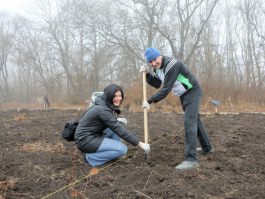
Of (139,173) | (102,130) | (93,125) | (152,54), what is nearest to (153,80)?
(152,54)

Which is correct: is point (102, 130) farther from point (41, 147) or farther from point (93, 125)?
point (41, 147)

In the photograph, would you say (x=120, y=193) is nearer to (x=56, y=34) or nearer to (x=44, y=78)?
(x=56, y=34)

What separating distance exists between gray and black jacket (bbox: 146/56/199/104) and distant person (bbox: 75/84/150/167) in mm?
588

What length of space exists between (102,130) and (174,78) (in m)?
1.30

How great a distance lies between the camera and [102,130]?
5.21 m

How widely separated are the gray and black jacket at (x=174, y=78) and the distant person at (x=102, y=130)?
588mm

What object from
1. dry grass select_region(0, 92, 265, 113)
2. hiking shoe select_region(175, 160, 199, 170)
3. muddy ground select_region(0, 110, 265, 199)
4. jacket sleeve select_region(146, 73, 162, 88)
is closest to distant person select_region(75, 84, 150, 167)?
muddy ground select_region(0, 110, 265, 199)

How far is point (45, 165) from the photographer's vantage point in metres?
5.38

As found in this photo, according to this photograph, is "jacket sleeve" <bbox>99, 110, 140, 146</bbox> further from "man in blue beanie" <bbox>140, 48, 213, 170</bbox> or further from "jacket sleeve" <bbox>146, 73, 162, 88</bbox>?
"jacket sleeve" <bbox>146, 73, 162, 88</bbox>

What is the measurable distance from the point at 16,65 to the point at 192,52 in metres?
33.8

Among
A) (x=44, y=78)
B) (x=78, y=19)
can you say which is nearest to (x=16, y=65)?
(x=44, y=78)

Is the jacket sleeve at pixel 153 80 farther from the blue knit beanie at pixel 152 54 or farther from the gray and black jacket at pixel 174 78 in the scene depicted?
the blue knit beanie at pixel 152 54

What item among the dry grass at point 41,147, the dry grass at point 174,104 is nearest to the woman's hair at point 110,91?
the dry grass at point 41,147

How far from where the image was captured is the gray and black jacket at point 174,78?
15.9ft
